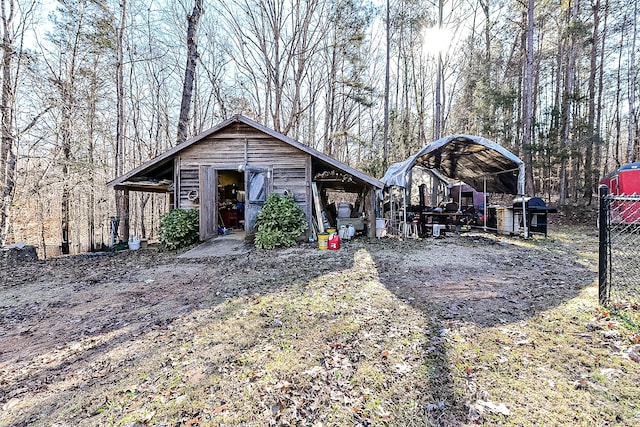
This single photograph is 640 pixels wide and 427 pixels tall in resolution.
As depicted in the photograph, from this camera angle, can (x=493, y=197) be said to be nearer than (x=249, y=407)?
No

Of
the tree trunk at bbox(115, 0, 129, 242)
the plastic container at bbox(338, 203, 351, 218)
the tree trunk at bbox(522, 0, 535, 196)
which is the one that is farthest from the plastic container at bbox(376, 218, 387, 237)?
the tree trunk at bbox(115, 0, 129, 242)

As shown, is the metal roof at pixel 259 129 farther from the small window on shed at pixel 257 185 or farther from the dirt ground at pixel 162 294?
the dirt ground at pixel 162 294

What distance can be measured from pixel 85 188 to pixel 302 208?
9.35 meters

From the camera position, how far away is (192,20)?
11.0m

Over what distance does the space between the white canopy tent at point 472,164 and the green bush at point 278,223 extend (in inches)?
135

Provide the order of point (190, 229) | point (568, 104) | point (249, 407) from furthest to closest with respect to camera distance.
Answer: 1. point (568, 104)
2. point (190, 229)
3. point (249, 407)

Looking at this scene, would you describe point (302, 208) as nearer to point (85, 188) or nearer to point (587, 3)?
point (85, 188)

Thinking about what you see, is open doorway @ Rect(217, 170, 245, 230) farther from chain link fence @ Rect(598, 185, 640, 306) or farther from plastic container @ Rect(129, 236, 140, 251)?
chain link fence @ Rect(598, 185, 640, 306)

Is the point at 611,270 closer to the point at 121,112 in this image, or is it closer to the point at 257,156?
the point at 257,156

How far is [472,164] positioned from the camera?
36.8 ft

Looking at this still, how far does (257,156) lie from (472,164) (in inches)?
312

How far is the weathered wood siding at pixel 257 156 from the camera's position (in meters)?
9.34

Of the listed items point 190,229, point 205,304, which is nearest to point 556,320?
point 205,304

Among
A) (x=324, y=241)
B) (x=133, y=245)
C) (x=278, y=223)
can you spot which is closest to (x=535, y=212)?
(x=324, y=241)
